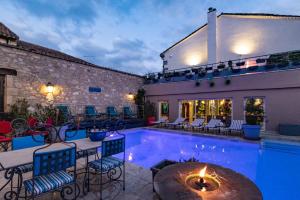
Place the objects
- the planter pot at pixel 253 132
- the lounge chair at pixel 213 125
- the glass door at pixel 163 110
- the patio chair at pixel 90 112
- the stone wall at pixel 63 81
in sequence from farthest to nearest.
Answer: the glass door at pixel 163 110
the patio chair at pixel 90 112
the lounge chair at pixel 213 125
the planter pot at pixel 253 132
the stone wall at pixel 63 81

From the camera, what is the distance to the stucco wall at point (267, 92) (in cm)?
882

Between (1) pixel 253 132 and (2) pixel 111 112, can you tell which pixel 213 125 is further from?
(2) pixel 111 112

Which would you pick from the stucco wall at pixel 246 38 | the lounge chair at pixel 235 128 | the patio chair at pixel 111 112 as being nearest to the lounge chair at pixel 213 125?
the lounge chair at pixel 235 128

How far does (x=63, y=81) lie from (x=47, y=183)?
322 inches

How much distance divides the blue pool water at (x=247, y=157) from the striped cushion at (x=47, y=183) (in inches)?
112

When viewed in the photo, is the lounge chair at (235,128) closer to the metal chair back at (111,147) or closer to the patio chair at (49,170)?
the metal chair back at (111,147)

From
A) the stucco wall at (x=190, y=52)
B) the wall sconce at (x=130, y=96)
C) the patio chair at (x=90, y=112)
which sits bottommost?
the patio chair at (x=90, y=112)

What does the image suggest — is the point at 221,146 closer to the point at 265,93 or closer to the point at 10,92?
the point at 265,93

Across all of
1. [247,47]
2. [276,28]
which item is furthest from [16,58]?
[276,28]

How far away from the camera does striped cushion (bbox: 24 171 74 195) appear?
219 centimetres

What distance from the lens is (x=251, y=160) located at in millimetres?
5832

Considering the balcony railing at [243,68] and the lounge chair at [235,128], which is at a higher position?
the balcony railing at [243,68]

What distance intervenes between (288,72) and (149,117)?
29.2ft

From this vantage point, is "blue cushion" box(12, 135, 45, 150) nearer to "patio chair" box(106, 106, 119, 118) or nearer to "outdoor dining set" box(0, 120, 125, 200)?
"outdoor dining set" box(0, 120, 125, 200)
